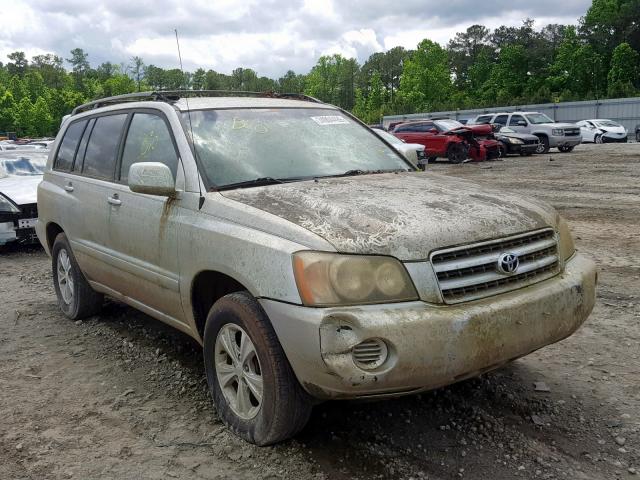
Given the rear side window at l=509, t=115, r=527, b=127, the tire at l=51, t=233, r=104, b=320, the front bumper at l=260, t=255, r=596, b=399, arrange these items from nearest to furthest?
the front bumper at l=260, t=255, r=596, b=399, the tire at l=51, t=233, r=104, b=320, the rear side window at l=509, t=115, r=527, b=127

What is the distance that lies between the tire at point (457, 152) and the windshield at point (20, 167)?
1415 cm

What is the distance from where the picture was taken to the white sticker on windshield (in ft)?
14.5

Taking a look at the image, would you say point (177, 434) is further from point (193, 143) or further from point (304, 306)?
point (193, 143)

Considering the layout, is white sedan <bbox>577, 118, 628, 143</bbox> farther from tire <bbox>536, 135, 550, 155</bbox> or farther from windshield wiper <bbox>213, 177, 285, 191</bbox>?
windshield wiper <bbox>213, 177, 285, 191</bbox>

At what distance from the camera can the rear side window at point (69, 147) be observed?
211 inches

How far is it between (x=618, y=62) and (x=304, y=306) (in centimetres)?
6408

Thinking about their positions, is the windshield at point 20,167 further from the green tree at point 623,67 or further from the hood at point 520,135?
the green tree at point 623,67

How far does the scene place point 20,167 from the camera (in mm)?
10742

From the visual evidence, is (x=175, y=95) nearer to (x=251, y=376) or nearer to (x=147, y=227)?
(x=147, y=227)

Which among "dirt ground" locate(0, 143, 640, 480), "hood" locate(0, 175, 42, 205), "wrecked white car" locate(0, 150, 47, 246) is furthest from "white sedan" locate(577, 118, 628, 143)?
"dirt ground" locate(0, 143, 640, 480)

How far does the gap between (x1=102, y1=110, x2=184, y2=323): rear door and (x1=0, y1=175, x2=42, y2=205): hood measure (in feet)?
15.4

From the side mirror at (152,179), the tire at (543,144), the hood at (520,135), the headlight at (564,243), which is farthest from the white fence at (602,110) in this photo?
the side mirror at (152,179)

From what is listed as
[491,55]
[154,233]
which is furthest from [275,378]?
[491,55]

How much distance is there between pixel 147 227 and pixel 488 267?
6.91 feet
